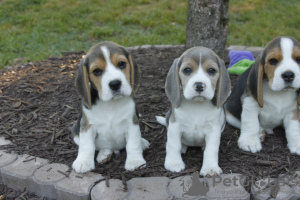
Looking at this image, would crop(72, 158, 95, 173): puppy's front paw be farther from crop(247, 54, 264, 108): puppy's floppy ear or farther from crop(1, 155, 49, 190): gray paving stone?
crop(247, 54, 264, 108): puppy's floppy ear

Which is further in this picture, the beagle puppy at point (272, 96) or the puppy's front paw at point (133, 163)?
the puppy's front paw at point (133, 163)

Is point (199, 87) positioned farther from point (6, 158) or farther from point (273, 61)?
point (6, 158)

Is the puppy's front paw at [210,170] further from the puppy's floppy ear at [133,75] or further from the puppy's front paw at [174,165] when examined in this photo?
the puppy's floppy ear at [133,75]

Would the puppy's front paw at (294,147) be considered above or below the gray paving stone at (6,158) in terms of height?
below

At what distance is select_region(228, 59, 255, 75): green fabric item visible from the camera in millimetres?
7148

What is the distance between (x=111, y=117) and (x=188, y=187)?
Answer: 128 centimetres

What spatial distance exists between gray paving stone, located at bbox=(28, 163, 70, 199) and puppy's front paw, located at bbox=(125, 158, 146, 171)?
73 cm

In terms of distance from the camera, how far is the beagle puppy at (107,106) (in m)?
4.31

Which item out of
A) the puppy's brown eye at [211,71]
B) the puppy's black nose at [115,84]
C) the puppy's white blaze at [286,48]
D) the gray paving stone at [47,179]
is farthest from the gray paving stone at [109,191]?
the puppy's white blaze at [286,48]

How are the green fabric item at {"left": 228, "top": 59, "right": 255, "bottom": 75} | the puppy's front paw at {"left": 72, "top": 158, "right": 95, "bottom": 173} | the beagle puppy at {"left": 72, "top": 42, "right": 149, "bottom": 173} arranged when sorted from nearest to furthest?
the beagle puppy at {"left": 72, "top": 42, "right": 149, "bottom": 173}
the puppy's front paw at {"left": 72, "top": 158, "right": 95, "bottom": 173}
the green fabric item at {"left": 228, "top": 59, "right": 255, "bottom": 75}

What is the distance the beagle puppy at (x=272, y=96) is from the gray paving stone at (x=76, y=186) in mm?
2040

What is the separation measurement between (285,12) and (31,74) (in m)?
8.69

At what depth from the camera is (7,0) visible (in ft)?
47.2

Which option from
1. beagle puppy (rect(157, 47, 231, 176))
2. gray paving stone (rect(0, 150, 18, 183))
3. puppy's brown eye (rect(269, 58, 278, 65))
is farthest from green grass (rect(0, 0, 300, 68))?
beagle puppy (rect(157, 47, 231, 176))
